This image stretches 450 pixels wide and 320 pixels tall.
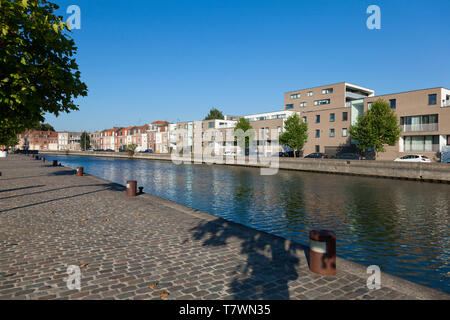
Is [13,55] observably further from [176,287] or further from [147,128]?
[147,128]

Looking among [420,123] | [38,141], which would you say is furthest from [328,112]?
[38,141]

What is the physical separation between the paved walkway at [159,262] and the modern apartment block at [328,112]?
49.7 meters

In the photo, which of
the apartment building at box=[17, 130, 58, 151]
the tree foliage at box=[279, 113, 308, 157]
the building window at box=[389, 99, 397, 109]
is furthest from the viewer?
the apartment building at box=[17, 130, 58, 151]

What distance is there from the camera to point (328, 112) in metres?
56.3

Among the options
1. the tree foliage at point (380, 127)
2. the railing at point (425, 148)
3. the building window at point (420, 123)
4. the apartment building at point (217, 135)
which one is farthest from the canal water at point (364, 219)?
the apartment building at point (217, 135)

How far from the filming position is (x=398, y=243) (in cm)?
962

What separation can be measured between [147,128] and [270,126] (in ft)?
239

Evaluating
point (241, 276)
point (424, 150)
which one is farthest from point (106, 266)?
point (424, 150)

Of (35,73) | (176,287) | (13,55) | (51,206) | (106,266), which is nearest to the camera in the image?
(176,287)

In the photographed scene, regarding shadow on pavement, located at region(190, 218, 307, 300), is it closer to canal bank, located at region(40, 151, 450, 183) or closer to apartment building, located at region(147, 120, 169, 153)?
canal bank, located at region(40, 151, 450, 183)

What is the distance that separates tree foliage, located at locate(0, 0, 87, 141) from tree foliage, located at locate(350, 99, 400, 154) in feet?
136

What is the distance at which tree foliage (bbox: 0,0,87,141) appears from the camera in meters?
9.70

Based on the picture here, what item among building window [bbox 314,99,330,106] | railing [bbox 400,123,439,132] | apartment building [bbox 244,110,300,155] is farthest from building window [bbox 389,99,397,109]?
apartment building [bbox 244,110,300,155]

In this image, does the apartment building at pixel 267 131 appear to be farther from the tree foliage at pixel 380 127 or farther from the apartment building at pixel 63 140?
the apartment building at pixel 63 140
